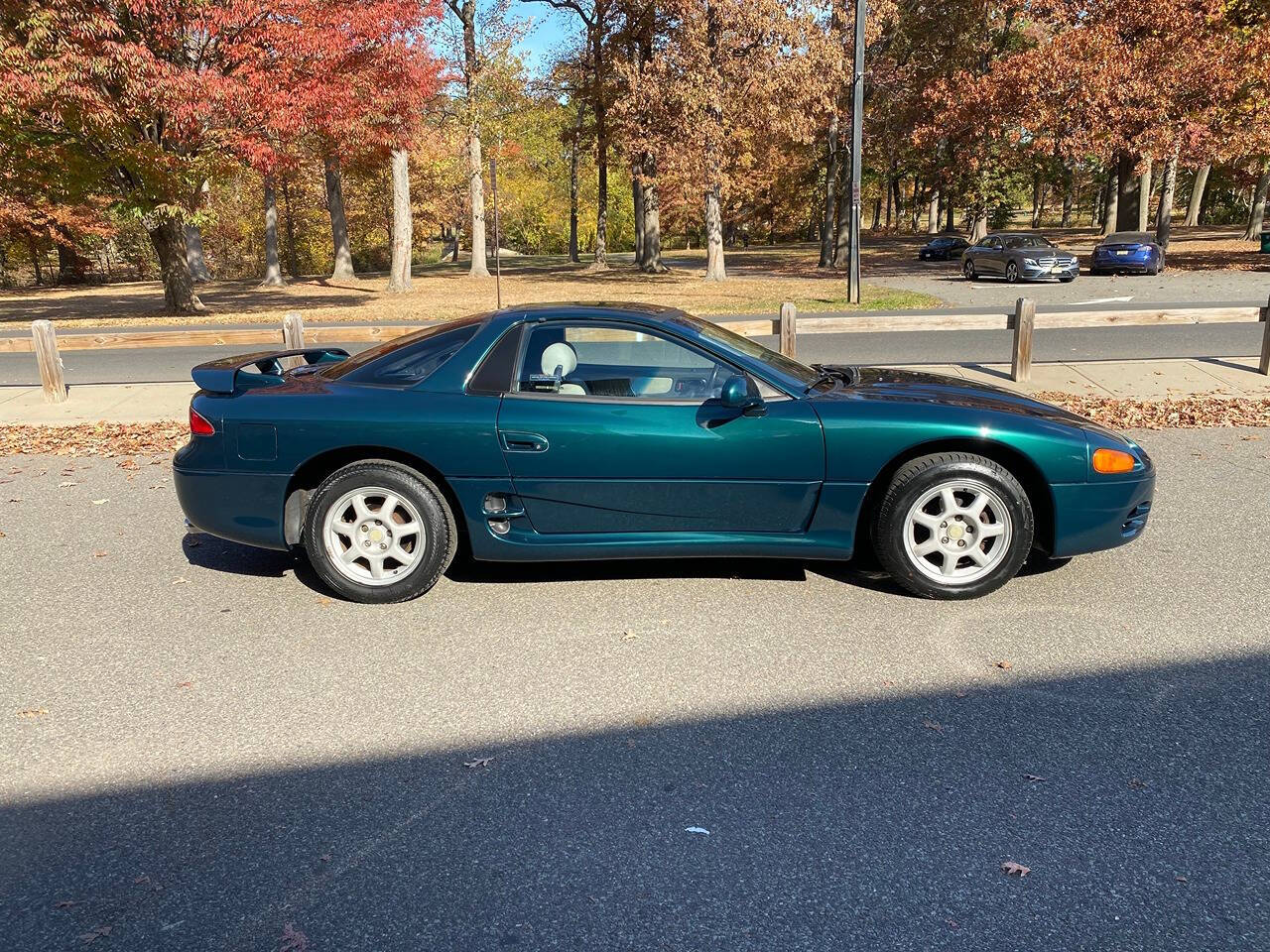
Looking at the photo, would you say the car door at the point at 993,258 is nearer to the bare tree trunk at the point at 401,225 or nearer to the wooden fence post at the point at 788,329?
the bare tree trunk at the point at 401,225

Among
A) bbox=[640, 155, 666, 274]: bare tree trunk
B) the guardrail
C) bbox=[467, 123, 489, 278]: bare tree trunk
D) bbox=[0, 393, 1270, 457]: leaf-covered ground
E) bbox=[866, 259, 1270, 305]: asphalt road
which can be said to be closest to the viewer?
bbox=[0, 393, 1270, 457]: leaf-covered ground

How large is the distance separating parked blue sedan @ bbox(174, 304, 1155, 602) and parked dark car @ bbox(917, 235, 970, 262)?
39.9m

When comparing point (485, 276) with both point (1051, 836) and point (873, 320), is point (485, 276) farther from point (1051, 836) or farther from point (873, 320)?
point (1051, 836)

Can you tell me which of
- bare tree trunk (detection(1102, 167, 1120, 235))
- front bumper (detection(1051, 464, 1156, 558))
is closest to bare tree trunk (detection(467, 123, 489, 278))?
bare tree trunk (detection(1102, 167, 1120, 235))

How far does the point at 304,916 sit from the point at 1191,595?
4.19 m

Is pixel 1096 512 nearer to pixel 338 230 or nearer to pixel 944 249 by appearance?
pixel 338 230

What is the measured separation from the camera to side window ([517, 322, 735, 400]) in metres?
4.73

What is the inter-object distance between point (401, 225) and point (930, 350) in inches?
824

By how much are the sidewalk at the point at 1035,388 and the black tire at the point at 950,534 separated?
19.0ft

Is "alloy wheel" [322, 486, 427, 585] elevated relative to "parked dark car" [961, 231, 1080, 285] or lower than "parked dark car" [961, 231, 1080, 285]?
lower

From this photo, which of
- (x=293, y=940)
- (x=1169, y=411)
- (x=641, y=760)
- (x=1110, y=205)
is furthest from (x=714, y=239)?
(x=293, y=940)

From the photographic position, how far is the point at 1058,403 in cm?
921

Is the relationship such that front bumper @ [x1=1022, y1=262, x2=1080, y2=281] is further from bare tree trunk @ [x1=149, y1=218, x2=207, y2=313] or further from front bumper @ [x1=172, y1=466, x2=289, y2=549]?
front bumper @ [x1=172, y1=466, x2=289, y2=549]

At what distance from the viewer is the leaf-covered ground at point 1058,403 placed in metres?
8.41
